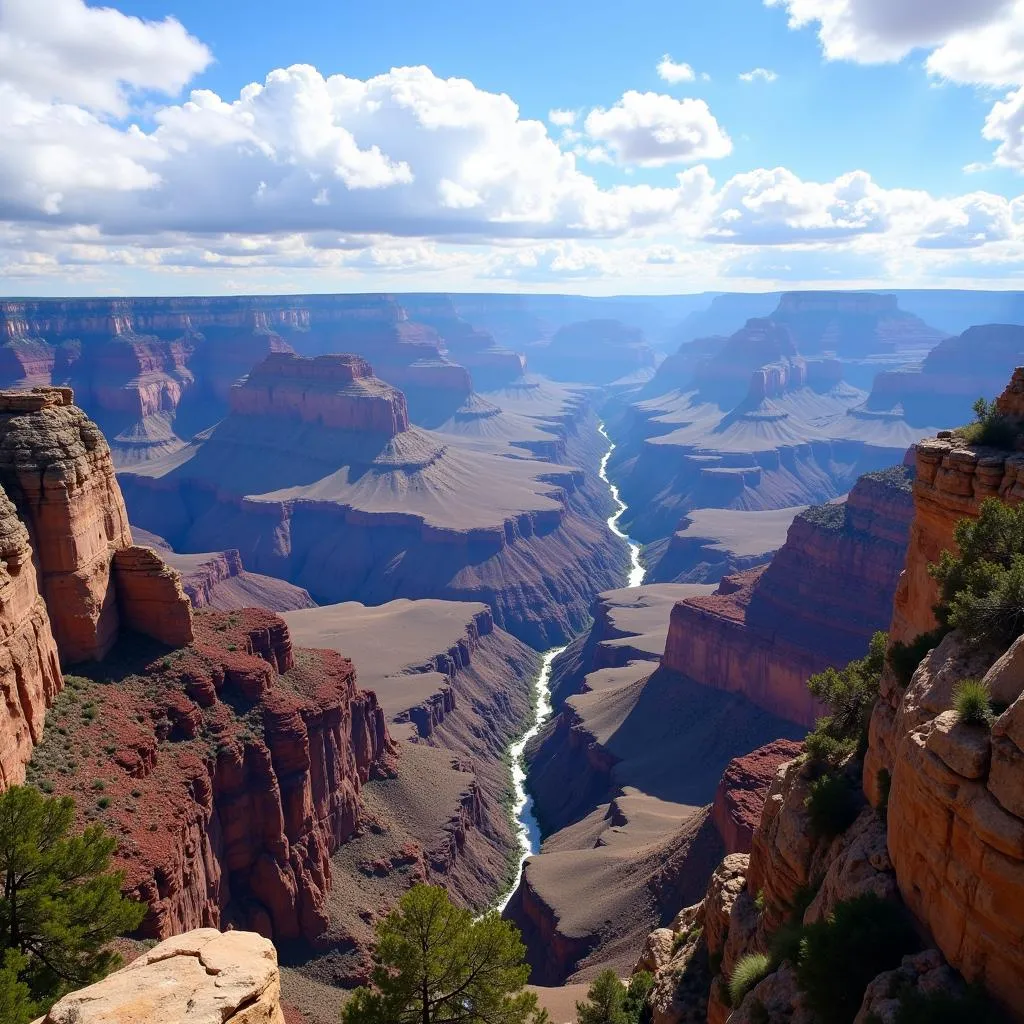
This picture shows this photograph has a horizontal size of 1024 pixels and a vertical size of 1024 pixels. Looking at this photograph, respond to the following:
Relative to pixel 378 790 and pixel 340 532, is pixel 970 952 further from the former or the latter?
pixel 340 532

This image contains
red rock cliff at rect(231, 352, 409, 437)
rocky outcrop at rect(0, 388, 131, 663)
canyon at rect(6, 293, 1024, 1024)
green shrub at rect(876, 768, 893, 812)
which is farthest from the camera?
red rock cliff at rect(231, 352, 409, 437)

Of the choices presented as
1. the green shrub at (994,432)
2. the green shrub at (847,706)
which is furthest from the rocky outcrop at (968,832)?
the green shrub at (994,432)

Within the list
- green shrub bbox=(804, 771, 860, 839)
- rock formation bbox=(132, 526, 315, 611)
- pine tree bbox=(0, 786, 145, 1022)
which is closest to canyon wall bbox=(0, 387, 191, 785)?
pine tree bbox=(0, 786, 145, 1022)

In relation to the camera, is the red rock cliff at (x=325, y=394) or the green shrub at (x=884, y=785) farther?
the red rock cliff at (x=325, y=394)

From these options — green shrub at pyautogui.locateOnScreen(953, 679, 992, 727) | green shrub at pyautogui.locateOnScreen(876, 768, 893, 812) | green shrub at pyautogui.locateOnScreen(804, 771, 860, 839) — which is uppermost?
green shrub at pyautogui.locateOnScreen(953, 679, 992, 727)

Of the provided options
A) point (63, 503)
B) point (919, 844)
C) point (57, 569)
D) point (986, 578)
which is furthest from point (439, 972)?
Result: point (63, 503)

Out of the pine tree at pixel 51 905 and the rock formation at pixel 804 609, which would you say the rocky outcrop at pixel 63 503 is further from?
the rock formation at pixel 804 609

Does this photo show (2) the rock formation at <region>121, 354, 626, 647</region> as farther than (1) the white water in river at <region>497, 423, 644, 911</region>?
Yes

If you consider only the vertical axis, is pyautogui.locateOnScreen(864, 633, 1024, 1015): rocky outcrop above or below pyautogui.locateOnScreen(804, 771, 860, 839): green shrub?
above

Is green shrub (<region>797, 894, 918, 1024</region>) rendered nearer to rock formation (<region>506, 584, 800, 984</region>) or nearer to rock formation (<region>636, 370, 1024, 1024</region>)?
rock formation (<region>636, 370, 1024, 1024</region>)
